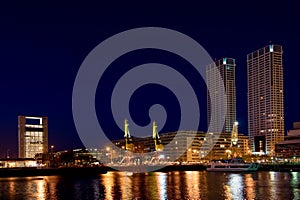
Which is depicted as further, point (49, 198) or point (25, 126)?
point (25, 126)

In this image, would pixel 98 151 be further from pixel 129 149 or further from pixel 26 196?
pixel 26 196

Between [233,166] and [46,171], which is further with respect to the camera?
[233,166]

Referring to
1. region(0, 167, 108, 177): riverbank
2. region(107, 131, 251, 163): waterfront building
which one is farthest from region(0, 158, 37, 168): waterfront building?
region(107, 131, 251, 163): waterfront building

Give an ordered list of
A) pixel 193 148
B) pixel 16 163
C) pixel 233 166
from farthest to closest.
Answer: pixel 193 148 → pixel 233 166 → pixel 16 163

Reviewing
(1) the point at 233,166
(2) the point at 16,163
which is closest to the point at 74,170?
(2) the point at 16,163

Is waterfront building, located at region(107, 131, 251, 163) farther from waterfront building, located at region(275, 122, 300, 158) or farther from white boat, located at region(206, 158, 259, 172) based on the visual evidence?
white boat, located at region(206, 158, 259, 172)

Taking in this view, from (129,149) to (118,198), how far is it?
365 ft

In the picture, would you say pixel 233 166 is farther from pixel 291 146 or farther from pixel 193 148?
pixel 193 148

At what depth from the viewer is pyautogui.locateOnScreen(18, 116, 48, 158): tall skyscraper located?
14635cm

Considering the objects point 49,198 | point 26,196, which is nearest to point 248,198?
point 49,198

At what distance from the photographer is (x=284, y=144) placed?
173 m

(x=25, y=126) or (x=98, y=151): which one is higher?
(x=25, y=126)

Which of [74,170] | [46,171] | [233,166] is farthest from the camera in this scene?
[233,166]

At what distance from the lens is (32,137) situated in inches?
5910
